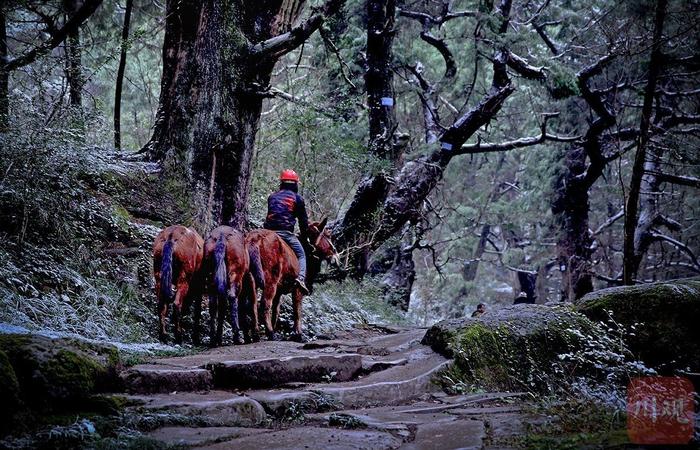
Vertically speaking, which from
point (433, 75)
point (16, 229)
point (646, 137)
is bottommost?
point (16, 229)

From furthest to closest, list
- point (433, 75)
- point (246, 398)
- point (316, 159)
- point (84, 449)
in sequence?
point (433, 75) → point (316, 159) → point (246, 398) → point (84, 449)

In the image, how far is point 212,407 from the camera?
16.0ft

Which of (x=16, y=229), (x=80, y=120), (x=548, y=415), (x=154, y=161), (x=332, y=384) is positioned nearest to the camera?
(x=548, y=415)

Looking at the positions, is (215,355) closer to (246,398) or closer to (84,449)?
(246,398)

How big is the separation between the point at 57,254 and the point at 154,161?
3.24 m

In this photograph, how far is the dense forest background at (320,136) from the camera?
30.1ft

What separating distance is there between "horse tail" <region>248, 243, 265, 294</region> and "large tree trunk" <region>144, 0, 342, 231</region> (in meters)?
2.24

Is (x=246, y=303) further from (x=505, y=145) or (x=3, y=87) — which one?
(x=505, y=145)

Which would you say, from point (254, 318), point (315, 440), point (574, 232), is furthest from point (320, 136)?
point (315, 440)

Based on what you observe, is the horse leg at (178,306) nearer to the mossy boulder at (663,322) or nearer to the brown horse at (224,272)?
the brown horse at (224,272)

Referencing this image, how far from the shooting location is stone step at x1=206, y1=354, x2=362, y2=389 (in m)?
6.02

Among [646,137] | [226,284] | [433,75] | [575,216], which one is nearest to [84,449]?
[226,284]

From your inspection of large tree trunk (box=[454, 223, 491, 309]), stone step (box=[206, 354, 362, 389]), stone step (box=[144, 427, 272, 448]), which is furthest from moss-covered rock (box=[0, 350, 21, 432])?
Answer: large tree trunk (box=[454, 223, 491, 309])

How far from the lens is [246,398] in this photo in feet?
17.1
